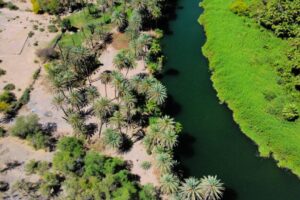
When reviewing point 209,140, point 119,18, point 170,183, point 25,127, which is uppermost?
point 119,18

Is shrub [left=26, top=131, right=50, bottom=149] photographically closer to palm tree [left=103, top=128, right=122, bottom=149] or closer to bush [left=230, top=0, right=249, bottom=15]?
palm tree [left=103, top=128, right=122, bottom=149]

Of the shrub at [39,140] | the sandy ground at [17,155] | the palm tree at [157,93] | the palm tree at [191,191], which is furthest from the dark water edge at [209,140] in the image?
the sandy ground at [17,155]

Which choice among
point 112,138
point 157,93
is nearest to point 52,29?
point 157,93

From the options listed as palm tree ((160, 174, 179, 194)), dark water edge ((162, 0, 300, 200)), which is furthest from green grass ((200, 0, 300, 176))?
palm tree ((160, 174, 179, 194))

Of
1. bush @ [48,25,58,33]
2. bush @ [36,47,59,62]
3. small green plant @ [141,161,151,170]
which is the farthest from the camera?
bush @ [48,25,58,33]

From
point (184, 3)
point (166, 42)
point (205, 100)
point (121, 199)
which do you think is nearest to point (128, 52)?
point (166, 42)

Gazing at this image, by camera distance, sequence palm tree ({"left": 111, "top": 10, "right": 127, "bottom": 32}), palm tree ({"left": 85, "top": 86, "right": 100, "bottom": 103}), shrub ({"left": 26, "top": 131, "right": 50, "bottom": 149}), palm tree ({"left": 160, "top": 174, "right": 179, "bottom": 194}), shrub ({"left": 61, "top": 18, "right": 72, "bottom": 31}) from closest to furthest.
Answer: palm tree ({"left": 160, "top": 174, "right": 179, "bottom": 194}), shrub ({"left": 26, "top": 131, "right": 50, "bottom": 149}), palm tree ({"left": 85, "top": 86, "right": 100, "bottom": 103}), palm tree ({"left": 111, "top": 10, "right": 127, "bottom": 32}), shrub ({"left": 61, "top": 18, "right": 72, "bottom": 31})

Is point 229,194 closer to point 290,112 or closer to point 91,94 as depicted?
point 290,112
